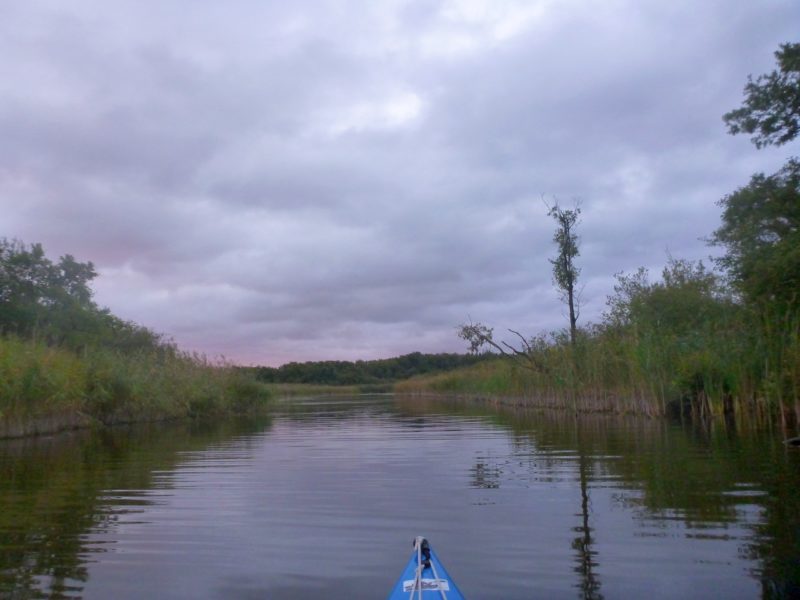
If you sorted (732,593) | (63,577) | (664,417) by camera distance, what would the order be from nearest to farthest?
(732,593) → (63,577) → (664,417)

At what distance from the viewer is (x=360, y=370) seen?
10944cm

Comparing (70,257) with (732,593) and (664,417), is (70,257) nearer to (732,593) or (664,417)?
(664,417)

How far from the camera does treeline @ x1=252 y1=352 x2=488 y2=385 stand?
97688 mm

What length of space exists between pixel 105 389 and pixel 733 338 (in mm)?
20703

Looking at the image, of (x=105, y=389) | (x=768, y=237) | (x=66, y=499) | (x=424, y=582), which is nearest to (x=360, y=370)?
(x=105, y=389)

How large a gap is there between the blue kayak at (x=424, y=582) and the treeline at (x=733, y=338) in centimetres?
1205

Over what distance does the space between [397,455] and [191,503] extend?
18.7 ft

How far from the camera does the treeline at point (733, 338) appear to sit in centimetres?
1592

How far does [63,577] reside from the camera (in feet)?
19.0

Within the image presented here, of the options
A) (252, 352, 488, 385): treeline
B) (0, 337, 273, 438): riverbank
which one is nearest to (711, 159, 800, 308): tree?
(0, 337, 273, 438): riverbank

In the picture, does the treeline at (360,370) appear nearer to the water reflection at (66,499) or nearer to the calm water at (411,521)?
the water reflection at (66,499)

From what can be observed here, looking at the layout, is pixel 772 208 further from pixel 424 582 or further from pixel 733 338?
pixel 424 582

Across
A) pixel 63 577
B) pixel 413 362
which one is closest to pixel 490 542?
pixel 63 577

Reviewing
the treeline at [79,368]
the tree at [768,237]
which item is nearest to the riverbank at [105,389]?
the treeline at [79,368]
